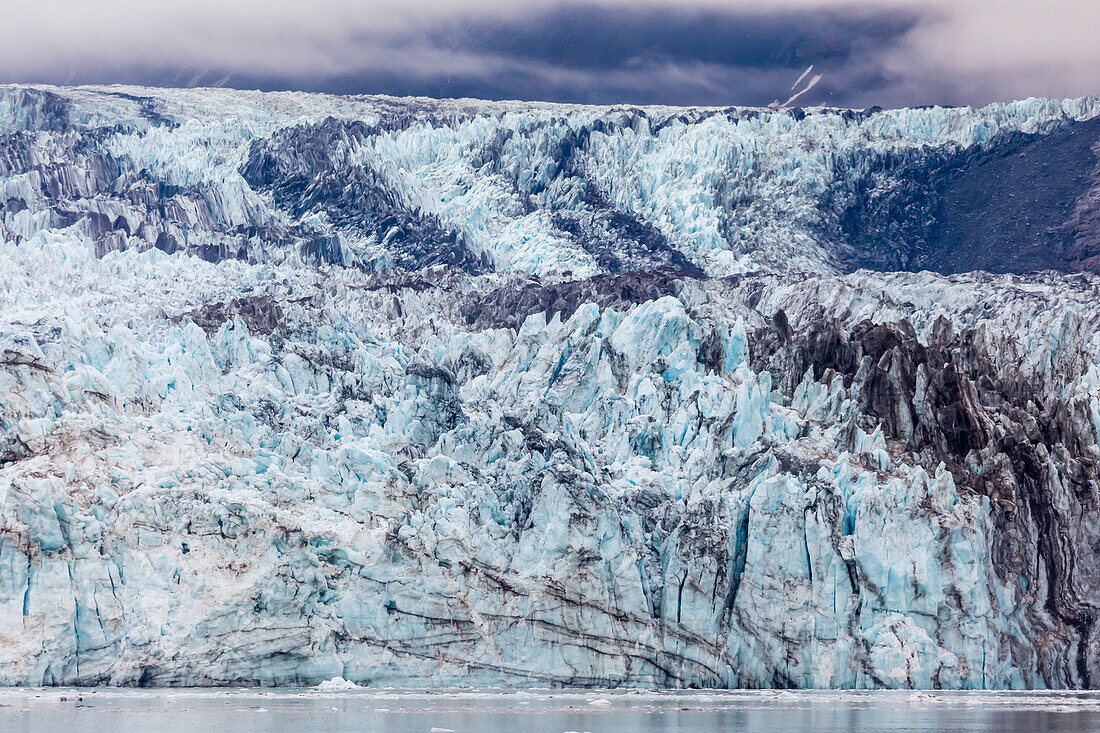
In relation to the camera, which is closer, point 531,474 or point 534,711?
point 534,711

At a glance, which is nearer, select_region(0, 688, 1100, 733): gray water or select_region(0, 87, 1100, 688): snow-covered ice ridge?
select_region(0, 688, 1100, 733): gray water

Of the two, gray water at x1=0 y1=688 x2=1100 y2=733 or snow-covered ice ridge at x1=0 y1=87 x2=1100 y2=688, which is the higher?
snow-covered ice ridge at x1=0 y1=87 x2=1100 y2=688

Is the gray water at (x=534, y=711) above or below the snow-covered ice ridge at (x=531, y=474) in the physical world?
below

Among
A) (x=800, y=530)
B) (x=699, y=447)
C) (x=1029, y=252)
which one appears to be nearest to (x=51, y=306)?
(x=699, y=447)

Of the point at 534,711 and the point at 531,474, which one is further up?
the point at 531,474
